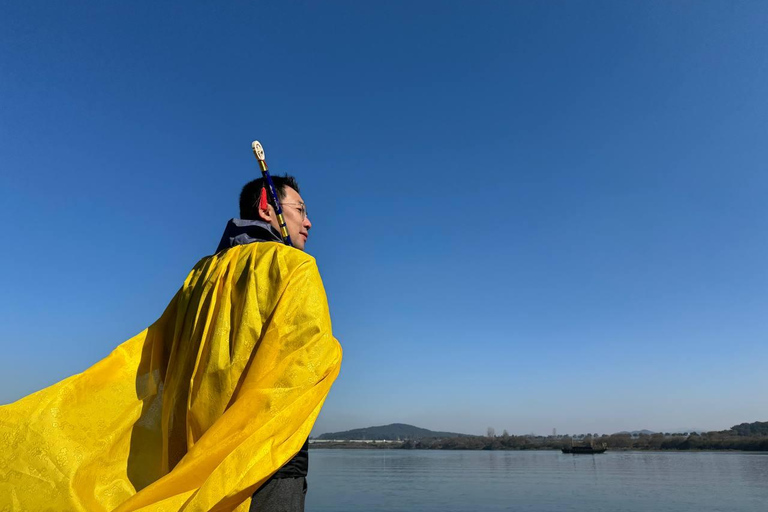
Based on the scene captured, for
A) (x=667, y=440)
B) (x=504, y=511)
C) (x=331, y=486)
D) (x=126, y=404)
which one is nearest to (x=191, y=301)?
(x=126, y=404)

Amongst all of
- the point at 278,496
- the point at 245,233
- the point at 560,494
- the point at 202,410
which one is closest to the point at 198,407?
the point at 202,410

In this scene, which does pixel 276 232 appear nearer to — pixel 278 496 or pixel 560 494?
pixel 278 496

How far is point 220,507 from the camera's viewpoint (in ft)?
3.42

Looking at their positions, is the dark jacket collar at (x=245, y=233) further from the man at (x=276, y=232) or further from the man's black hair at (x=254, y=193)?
the man's black hair at (x=254, y=193)

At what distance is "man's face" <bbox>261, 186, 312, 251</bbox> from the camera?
191cm

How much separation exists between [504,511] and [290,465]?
2708 cm

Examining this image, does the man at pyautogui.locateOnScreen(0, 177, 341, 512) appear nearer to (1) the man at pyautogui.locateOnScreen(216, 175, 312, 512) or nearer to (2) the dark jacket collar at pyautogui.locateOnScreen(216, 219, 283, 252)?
(1) the man at pyautogui.locateOnScreen(216, 175, 312, 512)

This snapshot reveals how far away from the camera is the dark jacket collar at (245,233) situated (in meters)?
1.67

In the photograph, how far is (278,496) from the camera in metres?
1.21

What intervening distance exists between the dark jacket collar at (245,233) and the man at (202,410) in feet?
0.51

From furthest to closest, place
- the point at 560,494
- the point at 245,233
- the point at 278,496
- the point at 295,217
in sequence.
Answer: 1. the point at 560,494
2. the point at 295,217
3. the point at 245,233
4. the point at 278,496

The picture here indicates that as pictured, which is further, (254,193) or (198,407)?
(254,193)

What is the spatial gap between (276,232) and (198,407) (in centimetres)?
72

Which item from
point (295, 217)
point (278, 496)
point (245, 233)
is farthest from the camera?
point (295, 217)
